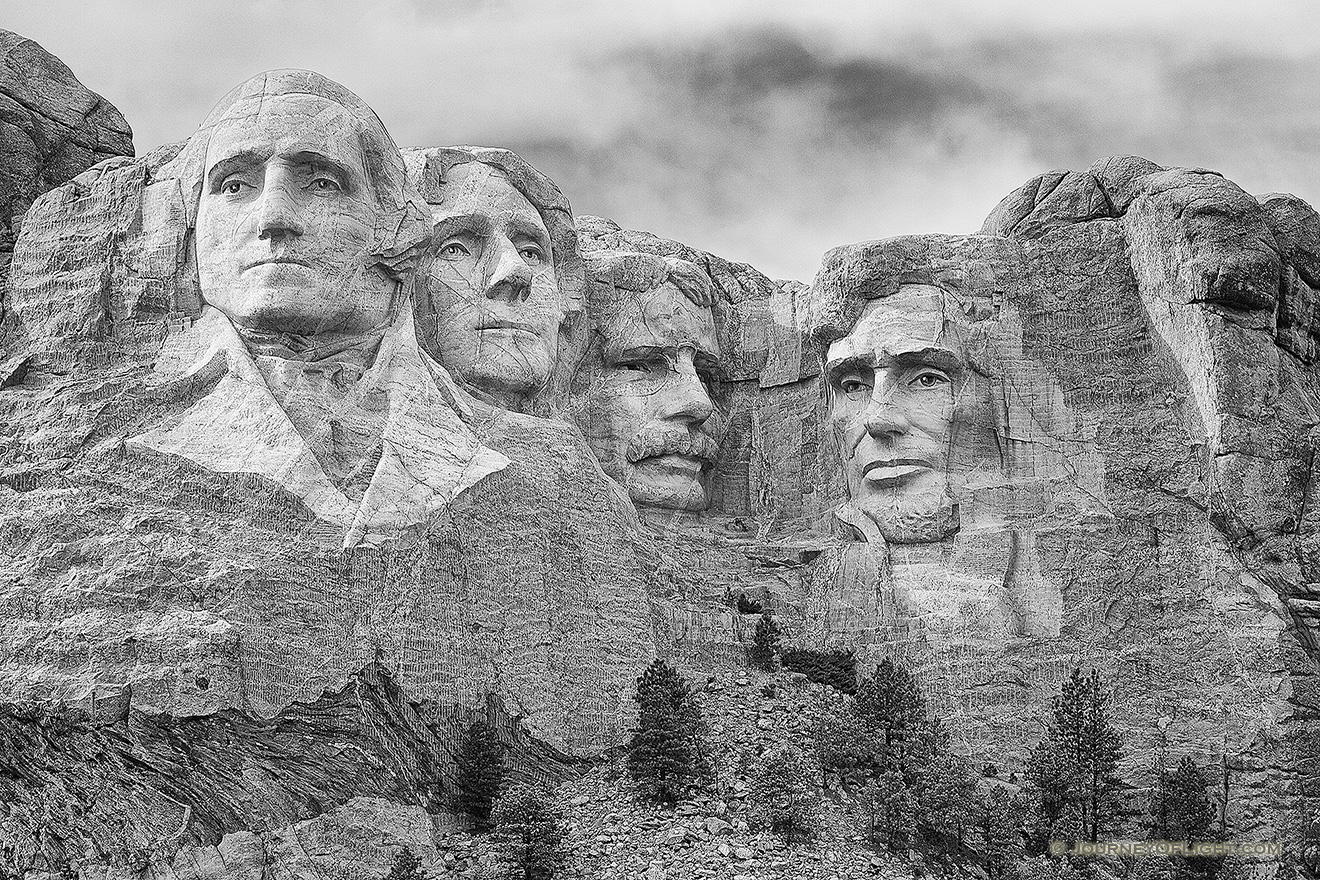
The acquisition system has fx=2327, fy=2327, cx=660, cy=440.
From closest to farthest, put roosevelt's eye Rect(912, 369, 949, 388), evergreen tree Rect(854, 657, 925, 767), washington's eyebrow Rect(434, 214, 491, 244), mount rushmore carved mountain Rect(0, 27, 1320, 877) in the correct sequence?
1. mount rushmore carved mountain Rect(0, 27, 1320, 877)
2. evergreen tree Rect(854, 657, 925, 767)
3. washington's eyebrow Rect(434, 214, 491, 244)
4. roosevelt's eye Rect(912, 369, 949, 388)

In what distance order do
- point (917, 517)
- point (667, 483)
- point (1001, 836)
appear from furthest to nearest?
point (667, 483) < point (917, 517) < point (1001, 836)

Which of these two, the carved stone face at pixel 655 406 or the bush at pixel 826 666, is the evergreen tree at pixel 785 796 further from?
the carved stone face at pixel 655 406

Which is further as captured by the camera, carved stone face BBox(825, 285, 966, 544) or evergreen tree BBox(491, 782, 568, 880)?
carved stone face BBox(825, 285, 966, 544)

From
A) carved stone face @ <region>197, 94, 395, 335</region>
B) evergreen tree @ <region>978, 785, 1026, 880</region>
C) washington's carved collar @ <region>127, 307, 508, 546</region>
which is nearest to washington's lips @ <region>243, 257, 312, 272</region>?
carved stone face @ <region>197, 94, 395, 335</region>

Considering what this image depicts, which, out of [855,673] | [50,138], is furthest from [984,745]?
[50,138]

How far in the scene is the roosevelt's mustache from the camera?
118ft

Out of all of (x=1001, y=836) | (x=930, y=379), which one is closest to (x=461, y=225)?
(x=930, y=379)

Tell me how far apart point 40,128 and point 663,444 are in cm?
1098

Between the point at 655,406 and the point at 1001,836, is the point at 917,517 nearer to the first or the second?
the point at 655,406

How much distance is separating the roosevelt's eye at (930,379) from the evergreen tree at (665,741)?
6.83 meters

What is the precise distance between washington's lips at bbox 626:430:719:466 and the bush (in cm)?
376

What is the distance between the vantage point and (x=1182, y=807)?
3186 centimetres

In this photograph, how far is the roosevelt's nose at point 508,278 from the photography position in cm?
3416

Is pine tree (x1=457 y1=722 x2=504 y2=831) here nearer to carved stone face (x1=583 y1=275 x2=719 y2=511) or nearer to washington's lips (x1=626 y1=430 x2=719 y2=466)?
carved stone face (x1=583 y1=275 x2=719 y2=511)
